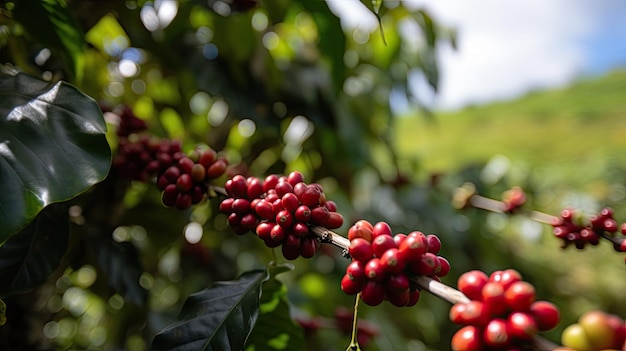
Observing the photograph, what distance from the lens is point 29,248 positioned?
2.25 ft

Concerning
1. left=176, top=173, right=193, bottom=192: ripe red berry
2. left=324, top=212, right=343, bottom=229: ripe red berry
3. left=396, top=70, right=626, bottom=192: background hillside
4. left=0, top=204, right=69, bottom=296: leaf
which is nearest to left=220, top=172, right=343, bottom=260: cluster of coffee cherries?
left=324, top=212, right=343, bottom=229: ripe red berry

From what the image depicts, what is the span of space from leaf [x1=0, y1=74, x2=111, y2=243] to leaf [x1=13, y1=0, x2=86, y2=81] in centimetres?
17

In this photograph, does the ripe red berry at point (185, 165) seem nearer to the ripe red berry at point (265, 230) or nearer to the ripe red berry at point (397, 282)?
the ripe red berry at point (265, 230)

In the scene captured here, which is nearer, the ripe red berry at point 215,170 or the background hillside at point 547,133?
the ripe red berry at point 215,170

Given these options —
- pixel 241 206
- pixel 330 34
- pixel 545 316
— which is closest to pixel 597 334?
pixel 545 316

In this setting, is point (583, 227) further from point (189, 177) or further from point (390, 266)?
point (189, 177)

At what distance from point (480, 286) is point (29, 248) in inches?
23.4

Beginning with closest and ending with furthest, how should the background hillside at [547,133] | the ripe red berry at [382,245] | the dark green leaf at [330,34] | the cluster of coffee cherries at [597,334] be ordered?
the cluster of coffee cherries at [597,334], the ripe red berry at [382,245], the dark green leaf at [330,34], the background hillside at [547,133]

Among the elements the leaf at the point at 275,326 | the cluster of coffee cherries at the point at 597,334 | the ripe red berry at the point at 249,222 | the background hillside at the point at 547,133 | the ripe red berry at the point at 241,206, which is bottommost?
the background hillside at the point at 547,133

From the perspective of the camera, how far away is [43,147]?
0.49m

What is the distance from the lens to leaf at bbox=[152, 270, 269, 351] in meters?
0.56

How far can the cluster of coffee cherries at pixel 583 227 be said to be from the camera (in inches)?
23.1

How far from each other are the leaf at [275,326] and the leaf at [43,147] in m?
0.30

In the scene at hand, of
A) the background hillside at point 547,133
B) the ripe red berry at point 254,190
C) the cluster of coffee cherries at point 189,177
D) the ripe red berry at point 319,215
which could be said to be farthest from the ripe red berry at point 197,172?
the background hillside at point 547,133
